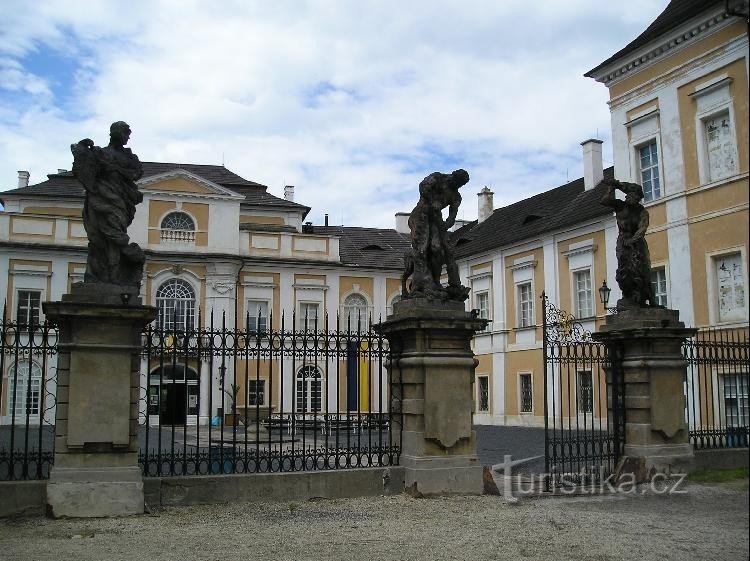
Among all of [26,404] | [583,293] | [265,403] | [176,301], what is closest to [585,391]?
[26,404]

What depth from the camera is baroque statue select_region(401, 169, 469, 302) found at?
1018cm

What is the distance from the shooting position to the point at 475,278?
33.7 metres

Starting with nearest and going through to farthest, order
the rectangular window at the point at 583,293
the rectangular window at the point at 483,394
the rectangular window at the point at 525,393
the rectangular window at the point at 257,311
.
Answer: the rectangular window at the point at 583,293, the rectangular window at the point at 525,393, the rectangular window at the point at 483,394, the rectangular window at the point at 257,311

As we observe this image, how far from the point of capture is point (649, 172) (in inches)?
536

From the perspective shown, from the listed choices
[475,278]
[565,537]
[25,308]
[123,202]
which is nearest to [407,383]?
[565,537]

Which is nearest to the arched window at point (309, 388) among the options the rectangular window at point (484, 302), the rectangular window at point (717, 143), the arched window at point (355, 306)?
the arched window at point (355, 306)

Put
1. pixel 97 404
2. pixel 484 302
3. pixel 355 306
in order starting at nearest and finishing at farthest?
pixel 97 404 → pixel 484 302 → pixel 355 306

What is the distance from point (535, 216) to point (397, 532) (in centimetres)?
2588

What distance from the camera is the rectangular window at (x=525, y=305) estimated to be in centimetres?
3025

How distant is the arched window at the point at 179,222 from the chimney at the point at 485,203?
48.1 ft

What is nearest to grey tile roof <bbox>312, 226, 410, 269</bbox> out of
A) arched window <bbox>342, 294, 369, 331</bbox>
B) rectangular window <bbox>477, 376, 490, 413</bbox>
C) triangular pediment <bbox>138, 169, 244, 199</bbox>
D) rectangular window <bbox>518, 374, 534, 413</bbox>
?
arched window <bbox>342, 294, 369, 331</bbox>

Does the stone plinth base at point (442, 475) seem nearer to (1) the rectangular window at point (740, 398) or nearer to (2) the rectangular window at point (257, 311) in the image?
(1) the rectangular window at point (740, 398)

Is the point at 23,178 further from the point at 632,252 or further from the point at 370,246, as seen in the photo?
the point at 632,252

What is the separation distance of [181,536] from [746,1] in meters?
6.91
